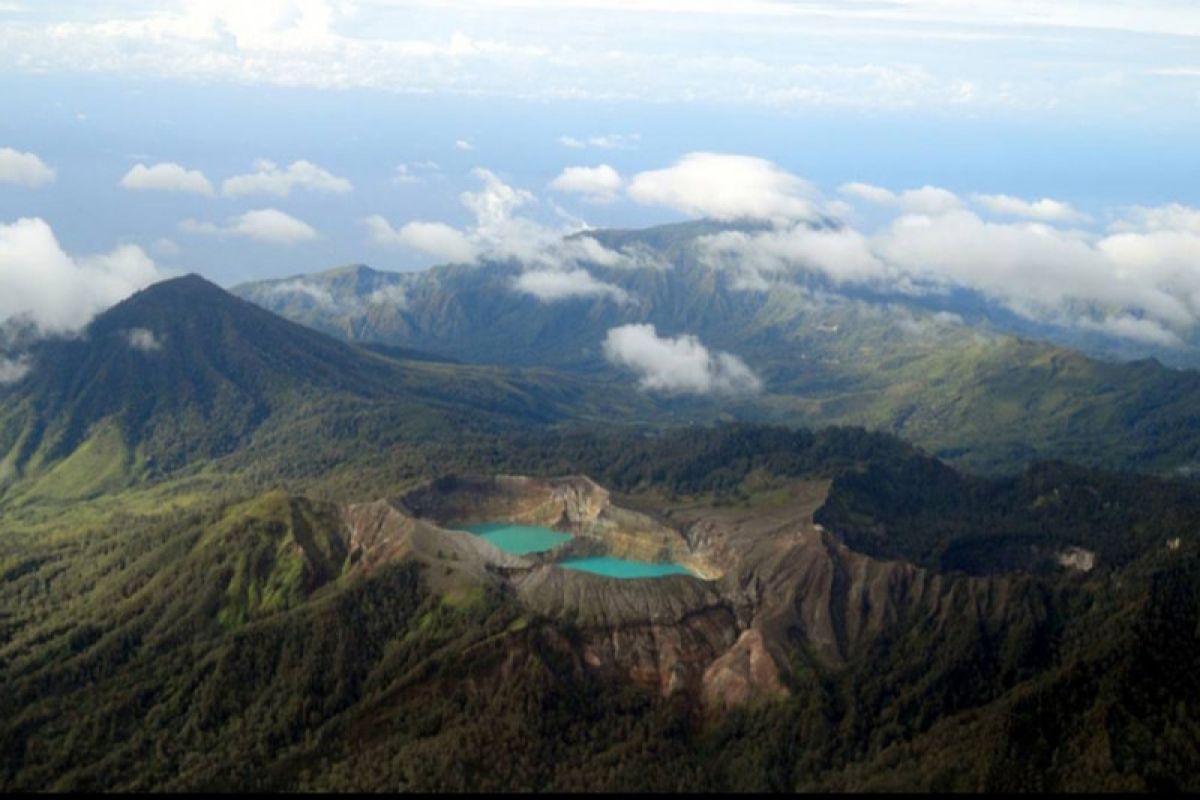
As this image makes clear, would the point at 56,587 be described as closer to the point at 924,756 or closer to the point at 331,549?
the point at 331,549

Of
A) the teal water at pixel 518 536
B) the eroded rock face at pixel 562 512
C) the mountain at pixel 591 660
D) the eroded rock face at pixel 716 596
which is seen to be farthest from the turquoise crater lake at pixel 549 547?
the mountain at pixel 591 660

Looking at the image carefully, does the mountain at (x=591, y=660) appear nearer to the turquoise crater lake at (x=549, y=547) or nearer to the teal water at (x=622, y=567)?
the teal water at (x=622, y=567)

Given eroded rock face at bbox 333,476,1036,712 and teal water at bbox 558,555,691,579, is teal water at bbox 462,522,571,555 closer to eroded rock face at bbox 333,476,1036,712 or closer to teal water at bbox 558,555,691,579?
eroded rock face at bbox 333,476,1036,712

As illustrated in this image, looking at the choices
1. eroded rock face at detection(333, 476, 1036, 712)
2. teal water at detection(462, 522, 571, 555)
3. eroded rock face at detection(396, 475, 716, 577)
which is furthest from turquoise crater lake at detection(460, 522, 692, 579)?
eroded rock face at detection(333, 476, 1036, 712)

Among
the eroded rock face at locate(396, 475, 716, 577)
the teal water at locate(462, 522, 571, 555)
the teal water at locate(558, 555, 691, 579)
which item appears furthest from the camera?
the eroded rock face at locate(396, 475, 716, 577)

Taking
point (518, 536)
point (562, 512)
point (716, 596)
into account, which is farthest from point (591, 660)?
point (562, 512)

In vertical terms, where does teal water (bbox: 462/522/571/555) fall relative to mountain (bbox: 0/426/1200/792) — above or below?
below

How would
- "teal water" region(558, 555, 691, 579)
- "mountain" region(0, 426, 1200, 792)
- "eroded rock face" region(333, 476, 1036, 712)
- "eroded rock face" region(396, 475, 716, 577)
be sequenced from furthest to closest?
"eroded rock face" region(396, 475, 716, 577) → "teal water" region(558, 555, 691, 579) → "eroded rock face" region(333, 476, 1036, 712) → "mountain" region(0, 426, 1200, 792)
